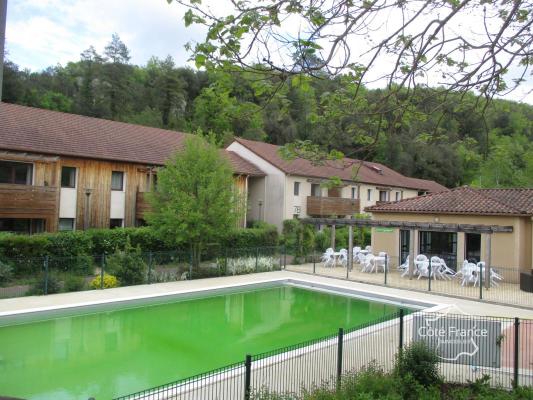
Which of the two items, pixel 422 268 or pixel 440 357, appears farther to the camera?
pixel 422 268

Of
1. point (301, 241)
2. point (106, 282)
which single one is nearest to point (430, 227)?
point (301, 241)

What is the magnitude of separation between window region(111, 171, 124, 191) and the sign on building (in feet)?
66.5

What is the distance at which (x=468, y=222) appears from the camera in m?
23.3

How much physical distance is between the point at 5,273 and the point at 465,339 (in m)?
14.2

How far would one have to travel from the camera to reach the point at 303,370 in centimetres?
878

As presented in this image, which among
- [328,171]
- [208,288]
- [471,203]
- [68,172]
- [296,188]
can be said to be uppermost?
[328,171]

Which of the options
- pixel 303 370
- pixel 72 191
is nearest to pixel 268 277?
pixel 72 191

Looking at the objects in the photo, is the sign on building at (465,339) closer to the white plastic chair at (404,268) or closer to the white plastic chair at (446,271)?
the white plastic chair at (446,271)

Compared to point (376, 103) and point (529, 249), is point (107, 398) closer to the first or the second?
point (376, 103)

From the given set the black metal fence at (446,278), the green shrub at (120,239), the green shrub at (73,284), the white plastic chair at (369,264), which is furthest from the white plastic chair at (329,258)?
the green shrub at (73,284)

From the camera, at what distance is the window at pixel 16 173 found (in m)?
22.3

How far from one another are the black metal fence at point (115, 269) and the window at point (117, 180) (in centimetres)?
645

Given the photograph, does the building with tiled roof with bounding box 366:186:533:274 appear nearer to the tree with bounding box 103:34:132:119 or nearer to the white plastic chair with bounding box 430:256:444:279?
the white plastic chair with bounding box 430:256:444:279

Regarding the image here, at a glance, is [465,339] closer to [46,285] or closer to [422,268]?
[46,285]
